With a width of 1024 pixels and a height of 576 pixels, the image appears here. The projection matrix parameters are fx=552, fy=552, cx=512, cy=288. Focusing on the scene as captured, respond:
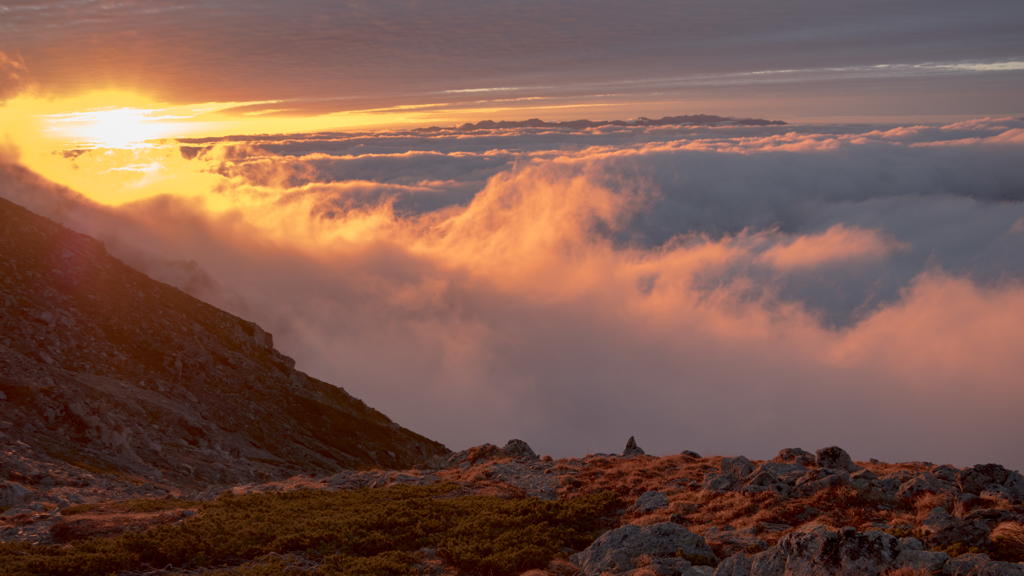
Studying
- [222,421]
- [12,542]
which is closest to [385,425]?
[222,421]

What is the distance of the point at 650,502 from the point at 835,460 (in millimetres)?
11008

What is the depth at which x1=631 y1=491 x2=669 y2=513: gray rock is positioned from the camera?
24.9 meters

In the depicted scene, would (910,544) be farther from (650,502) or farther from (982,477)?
(650,502)

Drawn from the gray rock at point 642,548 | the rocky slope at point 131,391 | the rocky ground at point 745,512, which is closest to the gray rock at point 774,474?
the rocky ground at point 745,512

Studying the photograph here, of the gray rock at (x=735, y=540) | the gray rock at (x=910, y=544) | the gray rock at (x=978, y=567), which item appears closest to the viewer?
the gray rock at (x=978, y=567)

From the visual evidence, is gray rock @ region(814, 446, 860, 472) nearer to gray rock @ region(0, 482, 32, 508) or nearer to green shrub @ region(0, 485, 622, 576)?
green shrub @ region(0, 485, 622, 576)

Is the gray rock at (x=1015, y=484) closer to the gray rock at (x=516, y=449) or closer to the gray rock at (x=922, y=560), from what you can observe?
the gray rock at (x=922, y=560)

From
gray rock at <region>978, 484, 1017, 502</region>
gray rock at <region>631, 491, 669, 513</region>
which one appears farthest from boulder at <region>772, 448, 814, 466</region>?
gray rock at <region>978, 484, 1017, 502</region>

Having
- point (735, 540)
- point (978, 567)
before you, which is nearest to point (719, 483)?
point (735, 540)

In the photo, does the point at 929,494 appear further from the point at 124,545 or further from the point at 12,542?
the point at 12,542

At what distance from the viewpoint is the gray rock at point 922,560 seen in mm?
12477

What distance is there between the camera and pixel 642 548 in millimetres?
17453

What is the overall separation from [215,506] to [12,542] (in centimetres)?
764

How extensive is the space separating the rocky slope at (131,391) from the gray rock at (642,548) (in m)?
27.7
